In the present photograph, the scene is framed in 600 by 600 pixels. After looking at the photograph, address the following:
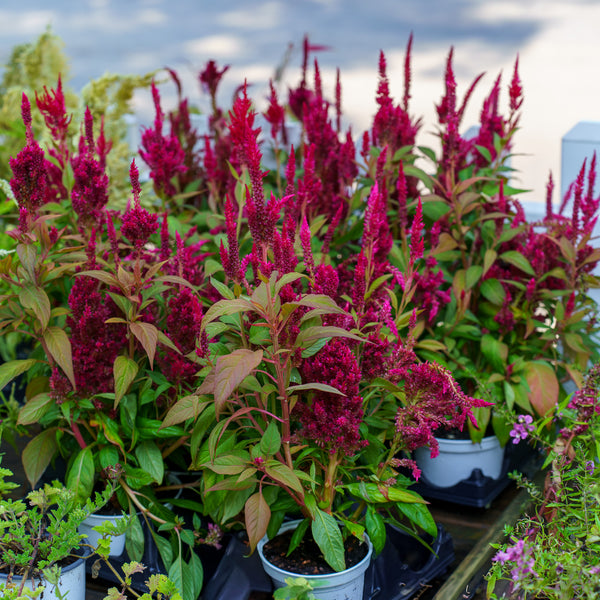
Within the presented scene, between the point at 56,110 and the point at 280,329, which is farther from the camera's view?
the point at 56,110

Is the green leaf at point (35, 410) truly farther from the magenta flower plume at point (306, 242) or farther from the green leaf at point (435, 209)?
the green leaf at point (435, 209)

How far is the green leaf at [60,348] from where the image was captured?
4.48ft

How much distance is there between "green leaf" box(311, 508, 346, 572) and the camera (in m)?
1.27

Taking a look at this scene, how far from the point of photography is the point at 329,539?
1.29 metres

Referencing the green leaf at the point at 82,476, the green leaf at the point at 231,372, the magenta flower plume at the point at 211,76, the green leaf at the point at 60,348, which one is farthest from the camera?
the magenta flower plume at the point at 211,76

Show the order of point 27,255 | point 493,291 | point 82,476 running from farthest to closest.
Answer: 1. point 493,291
2. point 82,476
3. point 27,255

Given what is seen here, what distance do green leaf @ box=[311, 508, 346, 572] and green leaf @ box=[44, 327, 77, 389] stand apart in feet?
1.83

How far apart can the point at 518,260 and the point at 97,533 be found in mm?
1357

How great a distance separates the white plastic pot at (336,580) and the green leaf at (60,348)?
0.56m

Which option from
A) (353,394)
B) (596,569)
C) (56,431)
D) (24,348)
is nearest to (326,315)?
(353,394)

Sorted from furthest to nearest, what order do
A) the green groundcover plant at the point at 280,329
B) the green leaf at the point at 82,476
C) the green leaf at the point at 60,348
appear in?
1. the green leaf at the point at 82,476
2. the green leaf at the point at 60,348
3. the green groundcover plant at the point at 280,329

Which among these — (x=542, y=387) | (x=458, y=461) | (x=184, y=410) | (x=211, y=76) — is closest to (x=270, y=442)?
(x=184, y=410)

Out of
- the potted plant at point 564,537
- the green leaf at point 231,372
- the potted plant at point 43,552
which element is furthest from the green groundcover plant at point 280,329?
the potted plant at point 564,537

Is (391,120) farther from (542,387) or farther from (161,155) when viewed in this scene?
(542,387)
